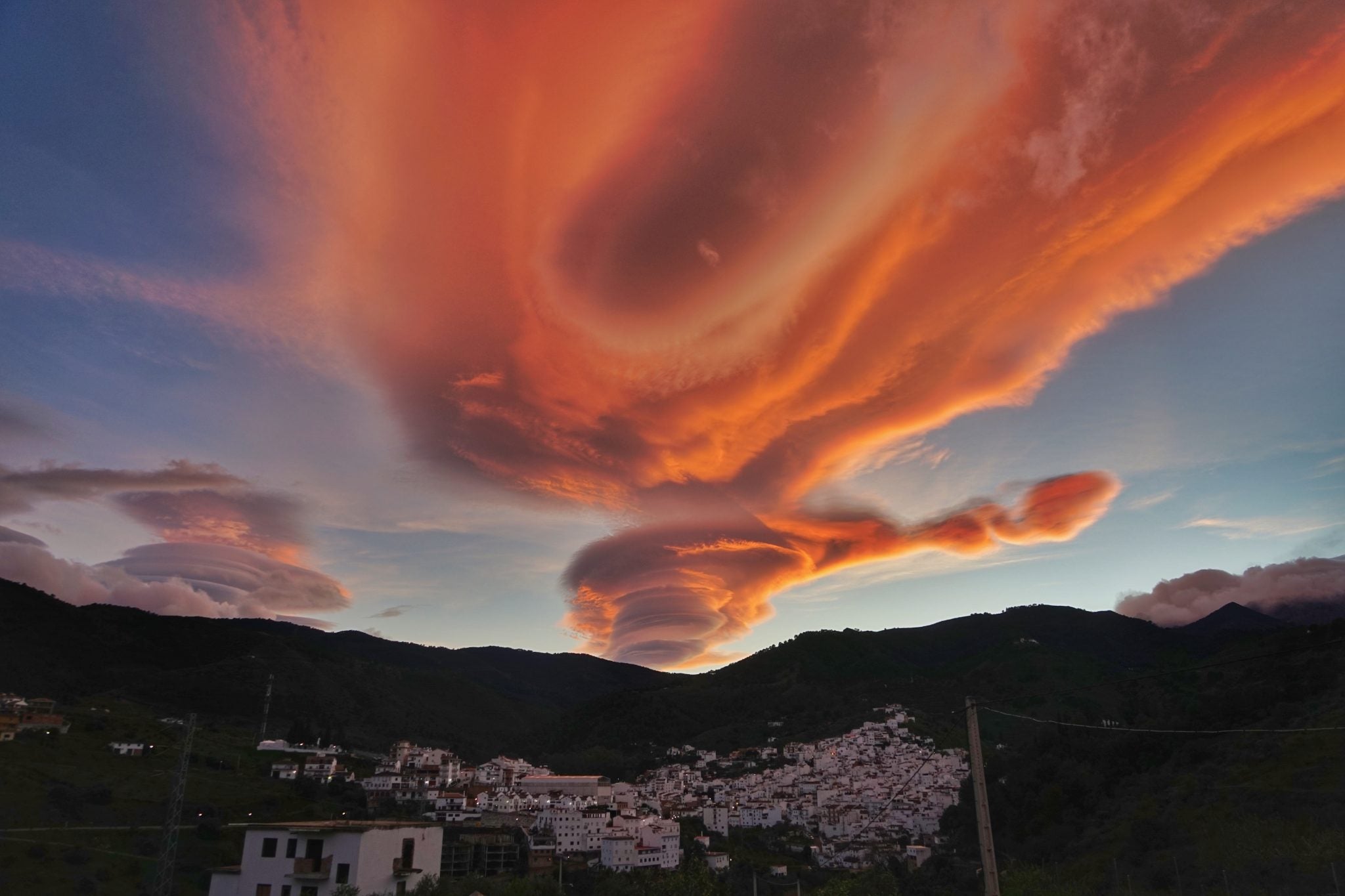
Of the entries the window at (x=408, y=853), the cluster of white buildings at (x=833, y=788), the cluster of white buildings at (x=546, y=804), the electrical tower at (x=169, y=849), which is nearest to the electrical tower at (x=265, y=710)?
the cluster of white buildings at (x=546, y=804)

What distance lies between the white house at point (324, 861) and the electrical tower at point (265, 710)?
3158 inches

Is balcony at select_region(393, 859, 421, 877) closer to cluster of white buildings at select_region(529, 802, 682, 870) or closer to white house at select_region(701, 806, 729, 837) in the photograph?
cluster of white buildings at select_region(529, 802, 682, 870)

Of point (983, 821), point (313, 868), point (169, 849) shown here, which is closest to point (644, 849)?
point (169, 849)

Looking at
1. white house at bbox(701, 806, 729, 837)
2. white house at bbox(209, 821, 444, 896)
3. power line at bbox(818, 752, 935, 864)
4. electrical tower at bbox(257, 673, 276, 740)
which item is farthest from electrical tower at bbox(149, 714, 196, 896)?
power line at bbox(818, 752, 935, 864)

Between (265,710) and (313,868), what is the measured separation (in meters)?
101

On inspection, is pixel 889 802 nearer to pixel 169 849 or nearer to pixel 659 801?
pixel 659 801

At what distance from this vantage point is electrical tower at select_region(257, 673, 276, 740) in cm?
10729

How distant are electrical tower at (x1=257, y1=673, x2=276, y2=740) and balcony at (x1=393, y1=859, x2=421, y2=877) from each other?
82.9m

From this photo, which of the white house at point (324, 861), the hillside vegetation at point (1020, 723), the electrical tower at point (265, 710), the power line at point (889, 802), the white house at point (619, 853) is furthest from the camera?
the electrical tower at point (265, 710)

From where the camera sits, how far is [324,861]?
33844 mm

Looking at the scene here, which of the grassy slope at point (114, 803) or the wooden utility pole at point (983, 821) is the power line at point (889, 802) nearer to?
the grassy slope at point (114, 803)

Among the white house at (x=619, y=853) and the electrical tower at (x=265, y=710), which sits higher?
the electrical tower at (x=265, y=710)

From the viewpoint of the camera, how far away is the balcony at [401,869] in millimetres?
35469

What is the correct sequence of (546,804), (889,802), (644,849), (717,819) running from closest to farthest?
(644,849)
(546,804)
(717,819)
(889,802)
